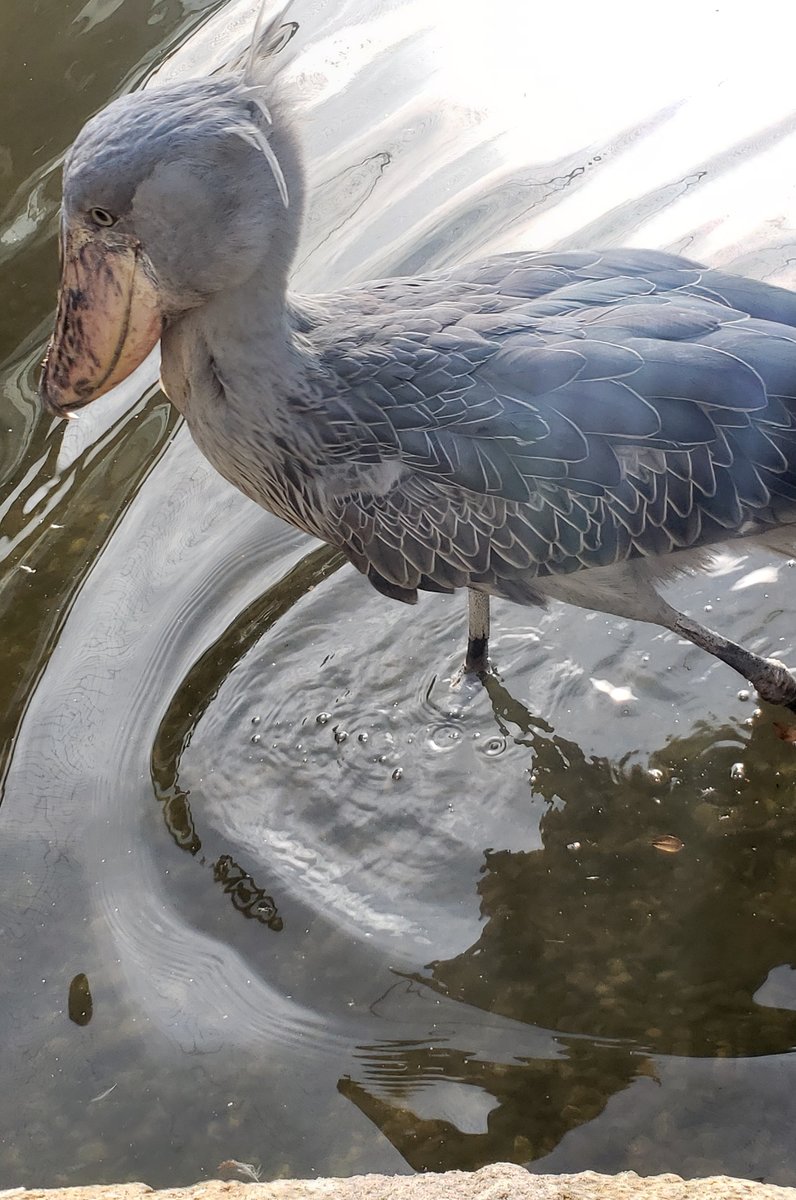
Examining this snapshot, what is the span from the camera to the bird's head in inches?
108

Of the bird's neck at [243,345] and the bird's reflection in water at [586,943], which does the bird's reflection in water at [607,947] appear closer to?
the bird's reflection in water at [586,943]

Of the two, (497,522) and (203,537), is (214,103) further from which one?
(203,537)

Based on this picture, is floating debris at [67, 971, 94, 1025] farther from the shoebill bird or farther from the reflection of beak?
the reflection of beak

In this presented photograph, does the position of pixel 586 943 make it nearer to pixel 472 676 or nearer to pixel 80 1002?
pixel 472 676

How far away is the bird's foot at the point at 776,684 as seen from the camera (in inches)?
130

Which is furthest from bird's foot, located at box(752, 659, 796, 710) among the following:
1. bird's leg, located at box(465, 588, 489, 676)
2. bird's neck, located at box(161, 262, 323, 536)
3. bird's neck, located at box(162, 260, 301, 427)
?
bird's neck, located at box(162, 260, 301, 427)

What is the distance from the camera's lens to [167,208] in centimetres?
278

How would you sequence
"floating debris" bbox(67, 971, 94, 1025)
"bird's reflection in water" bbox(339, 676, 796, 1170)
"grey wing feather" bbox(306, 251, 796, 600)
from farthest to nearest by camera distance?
"floating debris" bbox(67, 971, 94, 1025) < "grey wing feather" bbox(306, 251, 796, 600) < "bird's reflection in water" bbox(339, 676, 796, 1170)

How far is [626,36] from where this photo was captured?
5.49 metres

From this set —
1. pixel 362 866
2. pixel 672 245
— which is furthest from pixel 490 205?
pixel 362 866

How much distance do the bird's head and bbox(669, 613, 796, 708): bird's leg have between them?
1.27 metres

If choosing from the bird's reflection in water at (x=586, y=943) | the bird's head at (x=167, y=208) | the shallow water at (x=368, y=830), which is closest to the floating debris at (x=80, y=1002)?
the shallow water at (x=368, y=830)

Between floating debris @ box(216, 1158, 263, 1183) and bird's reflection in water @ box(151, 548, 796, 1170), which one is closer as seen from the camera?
floating debris @ box(216, 1158, 263, 1183)

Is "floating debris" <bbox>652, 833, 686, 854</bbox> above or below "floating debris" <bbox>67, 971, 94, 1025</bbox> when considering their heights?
below
